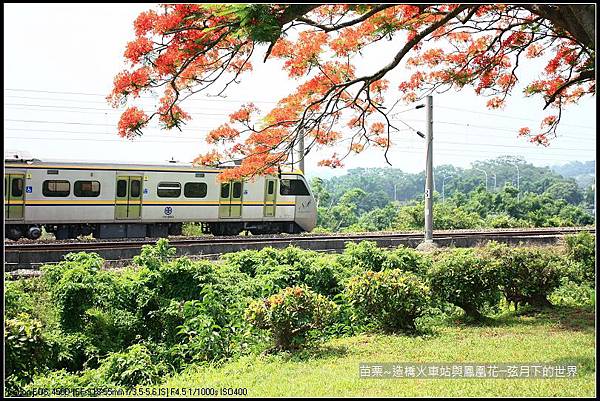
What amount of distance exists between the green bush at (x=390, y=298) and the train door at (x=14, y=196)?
951 centimetres

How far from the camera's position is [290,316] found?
6105 millimetres

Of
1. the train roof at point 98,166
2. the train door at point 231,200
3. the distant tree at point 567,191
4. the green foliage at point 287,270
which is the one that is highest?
the distant tree at point 567,191

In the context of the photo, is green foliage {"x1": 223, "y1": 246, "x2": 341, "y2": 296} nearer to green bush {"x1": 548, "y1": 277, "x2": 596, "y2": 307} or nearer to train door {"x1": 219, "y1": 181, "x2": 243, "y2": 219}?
green bush {"x1": 548, "y1": 277, "x2": 596, "y2": 307}

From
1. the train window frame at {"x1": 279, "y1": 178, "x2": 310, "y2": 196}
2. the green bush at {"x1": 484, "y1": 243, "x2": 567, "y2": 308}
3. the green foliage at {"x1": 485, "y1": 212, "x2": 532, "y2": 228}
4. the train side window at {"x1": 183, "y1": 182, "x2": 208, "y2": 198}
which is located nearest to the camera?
the green bush at {"x1": 484, "y1": 243, "x2": 567, "y2": 308}

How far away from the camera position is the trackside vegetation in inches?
220

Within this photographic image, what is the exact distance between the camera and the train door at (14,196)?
13516 millimetres

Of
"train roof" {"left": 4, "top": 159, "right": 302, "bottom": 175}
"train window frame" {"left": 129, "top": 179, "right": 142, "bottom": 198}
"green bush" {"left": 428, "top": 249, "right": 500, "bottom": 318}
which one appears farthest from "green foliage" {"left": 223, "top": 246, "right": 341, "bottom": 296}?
"train window frame" {"left": 129, "top": 179, "right": 142, "bottom": 198}

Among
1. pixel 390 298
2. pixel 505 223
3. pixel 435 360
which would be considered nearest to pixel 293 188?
pixel 505 223

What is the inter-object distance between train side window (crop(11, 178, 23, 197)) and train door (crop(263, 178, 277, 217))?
6183mm

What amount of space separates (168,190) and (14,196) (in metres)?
3.51

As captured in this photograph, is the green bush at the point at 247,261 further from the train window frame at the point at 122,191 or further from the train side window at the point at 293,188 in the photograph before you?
the train side window at the point at 293,188

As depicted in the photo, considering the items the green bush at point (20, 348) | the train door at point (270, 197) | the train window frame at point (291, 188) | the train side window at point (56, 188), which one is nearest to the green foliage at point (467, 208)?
the train window frame at point (291, 188)

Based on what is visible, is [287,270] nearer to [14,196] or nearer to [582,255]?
[582,255]

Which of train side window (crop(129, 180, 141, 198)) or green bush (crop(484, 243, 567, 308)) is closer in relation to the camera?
A: green bush (crop(484, 243, 567, 308))
